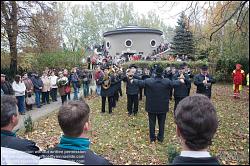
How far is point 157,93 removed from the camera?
32.9 ft

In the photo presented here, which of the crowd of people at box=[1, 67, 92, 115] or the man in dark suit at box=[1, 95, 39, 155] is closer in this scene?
the man in dark suit at box=[1, 95, 39, 155]

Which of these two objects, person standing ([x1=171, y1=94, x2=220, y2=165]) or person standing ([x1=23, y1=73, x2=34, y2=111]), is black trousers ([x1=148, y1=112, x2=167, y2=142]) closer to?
person standing ([x1=171, y1=94, x2=220, y2=165])

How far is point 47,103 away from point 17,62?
9695mm

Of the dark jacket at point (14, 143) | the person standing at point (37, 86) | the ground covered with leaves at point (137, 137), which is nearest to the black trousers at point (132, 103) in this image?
the ground covered with leaves at point (137, 137)

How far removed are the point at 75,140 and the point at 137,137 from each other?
26.2 feet

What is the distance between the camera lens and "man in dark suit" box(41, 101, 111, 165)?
2.93m

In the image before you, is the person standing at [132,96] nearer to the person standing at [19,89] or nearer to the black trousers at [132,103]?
the black trousers at [132,103]

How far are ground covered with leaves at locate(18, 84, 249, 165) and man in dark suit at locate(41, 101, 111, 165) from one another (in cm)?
566

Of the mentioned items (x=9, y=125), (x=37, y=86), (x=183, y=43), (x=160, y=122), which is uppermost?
(x=183, y=43)

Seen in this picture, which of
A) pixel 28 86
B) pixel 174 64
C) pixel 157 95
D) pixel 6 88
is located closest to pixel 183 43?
pixel 174 64

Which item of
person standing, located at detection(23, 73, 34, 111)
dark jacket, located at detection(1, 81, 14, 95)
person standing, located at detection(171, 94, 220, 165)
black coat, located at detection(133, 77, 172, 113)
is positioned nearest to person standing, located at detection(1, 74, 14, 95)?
dark jacket, located at detection(1, 81, 14, 95)

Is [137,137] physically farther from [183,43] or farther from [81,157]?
[183,43]

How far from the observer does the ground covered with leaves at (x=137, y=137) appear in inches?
356

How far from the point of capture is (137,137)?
1089cm
